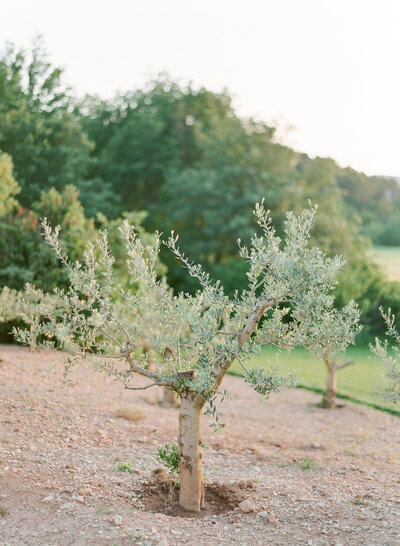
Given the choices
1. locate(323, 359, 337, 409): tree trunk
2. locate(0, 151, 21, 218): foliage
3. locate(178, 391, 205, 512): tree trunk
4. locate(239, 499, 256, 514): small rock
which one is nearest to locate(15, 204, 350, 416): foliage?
locate(178, 391, 205, 512): tree trunk

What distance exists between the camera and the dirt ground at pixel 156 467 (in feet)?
24.2

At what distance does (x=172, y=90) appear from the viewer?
42500 millimetres

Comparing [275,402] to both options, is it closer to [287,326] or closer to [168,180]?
[287,326]

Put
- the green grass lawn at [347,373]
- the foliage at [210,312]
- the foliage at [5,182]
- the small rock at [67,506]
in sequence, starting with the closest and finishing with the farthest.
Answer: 1. the foliage at [210,312]
2. the small rock at [67,506]
3. the foliage at [5,182]
4. the green grass lawn at [347,373]

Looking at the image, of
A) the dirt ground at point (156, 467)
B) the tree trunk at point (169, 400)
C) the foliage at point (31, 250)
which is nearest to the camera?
the dirt ground at point (156, 467)

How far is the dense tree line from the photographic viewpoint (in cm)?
3030

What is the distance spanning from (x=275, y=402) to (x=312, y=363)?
7546 mm

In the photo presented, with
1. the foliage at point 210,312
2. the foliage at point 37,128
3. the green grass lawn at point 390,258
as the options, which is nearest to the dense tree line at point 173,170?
the foliage at point 37,128

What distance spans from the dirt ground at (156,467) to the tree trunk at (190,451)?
0.30 metres

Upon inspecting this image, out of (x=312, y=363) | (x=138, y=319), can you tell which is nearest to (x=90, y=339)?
(x=138, y=319)

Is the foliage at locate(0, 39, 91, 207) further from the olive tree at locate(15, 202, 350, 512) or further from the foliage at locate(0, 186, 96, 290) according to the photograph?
the olive tree at locate(15, 202, 350, 512)

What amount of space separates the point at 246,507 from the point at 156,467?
6.49ft

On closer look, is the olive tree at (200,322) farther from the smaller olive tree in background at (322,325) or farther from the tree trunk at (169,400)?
the tree trunk at (169,400)

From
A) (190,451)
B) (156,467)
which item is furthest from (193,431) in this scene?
(156,467)
